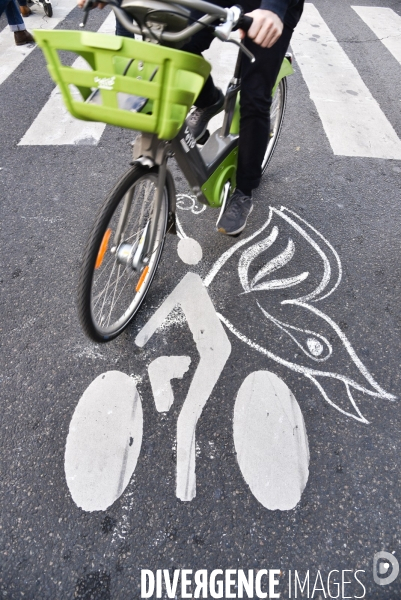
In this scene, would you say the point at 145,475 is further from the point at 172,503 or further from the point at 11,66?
the point at 11,66

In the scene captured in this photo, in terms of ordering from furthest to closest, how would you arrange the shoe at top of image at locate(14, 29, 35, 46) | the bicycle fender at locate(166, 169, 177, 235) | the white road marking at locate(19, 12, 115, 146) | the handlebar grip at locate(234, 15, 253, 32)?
the shoe at top of image at locate(14, 29, 35, 46) → the white road marking at locate(19, 12, 115, 146) → the bicycle fender at locate(166, 169, 177, 235) → the handlebar grip at locate(234, 15, 253, 32)

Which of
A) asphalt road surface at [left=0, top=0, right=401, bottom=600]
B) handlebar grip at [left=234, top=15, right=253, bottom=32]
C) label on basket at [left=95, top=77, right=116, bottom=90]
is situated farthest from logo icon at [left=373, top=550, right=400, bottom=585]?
handlebar grip at [left=234, top=15, right=253, bottom=32]

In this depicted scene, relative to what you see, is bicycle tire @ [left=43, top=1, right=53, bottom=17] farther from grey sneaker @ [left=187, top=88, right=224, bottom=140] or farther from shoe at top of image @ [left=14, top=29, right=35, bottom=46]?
grey sneaker @ [left=187, top=88, right=224, bottom=140]

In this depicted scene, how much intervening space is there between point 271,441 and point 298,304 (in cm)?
92

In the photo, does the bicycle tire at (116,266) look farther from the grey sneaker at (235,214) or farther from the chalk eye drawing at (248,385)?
the grey sneaker at (235,214)

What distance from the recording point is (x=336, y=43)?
580cm

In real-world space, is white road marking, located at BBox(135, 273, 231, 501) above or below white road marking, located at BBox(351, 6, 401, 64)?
below

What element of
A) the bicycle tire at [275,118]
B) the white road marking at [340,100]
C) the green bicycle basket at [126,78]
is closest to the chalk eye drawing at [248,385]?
the bicycle tire at [275,118]

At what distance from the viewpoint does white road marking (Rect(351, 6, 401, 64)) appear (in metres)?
5.85

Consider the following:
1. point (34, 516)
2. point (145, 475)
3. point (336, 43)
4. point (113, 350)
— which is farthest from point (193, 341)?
point (336, 43)

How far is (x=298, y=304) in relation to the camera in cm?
255

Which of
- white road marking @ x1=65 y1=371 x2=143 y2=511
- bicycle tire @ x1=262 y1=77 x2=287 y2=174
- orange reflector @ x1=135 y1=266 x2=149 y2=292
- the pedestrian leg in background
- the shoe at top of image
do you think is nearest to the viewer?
white road marking @ x1=65 y1=371 x2=143 y2=511

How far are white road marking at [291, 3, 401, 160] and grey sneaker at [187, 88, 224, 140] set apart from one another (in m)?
1.57

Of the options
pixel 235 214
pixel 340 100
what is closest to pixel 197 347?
pixel 235 214
